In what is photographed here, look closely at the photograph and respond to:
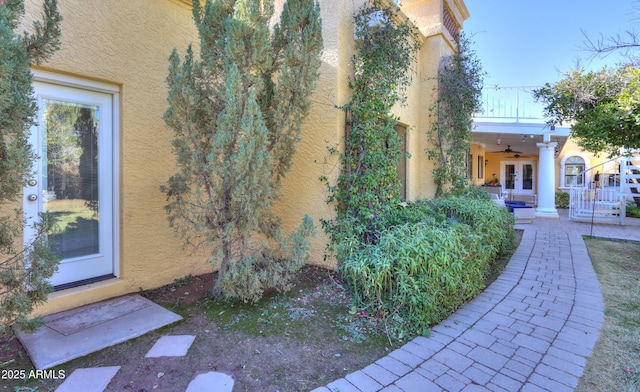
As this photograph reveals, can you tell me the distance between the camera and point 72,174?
3578 mm

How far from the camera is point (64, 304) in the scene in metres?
3.34

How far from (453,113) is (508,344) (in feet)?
20.5

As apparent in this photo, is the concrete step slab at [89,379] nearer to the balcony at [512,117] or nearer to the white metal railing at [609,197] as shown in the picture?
the balcony at [512,117]

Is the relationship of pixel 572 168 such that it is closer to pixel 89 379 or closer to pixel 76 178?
pixel 76 178

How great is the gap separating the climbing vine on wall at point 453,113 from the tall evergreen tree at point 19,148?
7177 millimetres

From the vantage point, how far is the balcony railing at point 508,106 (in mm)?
11523

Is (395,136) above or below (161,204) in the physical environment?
above

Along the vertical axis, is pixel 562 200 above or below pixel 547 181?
below

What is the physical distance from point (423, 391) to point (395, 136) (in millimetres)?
3674

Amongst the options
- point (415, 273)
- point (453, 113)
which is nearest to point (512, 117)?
point (453, 113)

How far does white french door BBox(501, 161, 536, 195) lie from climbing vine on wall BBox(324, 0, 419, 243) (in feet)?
56.0

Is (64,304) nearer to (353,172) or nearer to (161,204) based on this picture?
(161,204)

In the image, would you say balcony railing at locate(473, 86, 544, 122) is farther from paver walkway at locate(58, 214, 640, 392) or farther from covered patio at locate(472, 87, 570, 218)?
paver walkway at locate(58, 214, 640, 392)

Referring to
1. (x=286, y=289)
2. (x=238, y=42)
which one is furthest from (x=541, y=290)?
(x=238, y=42)
